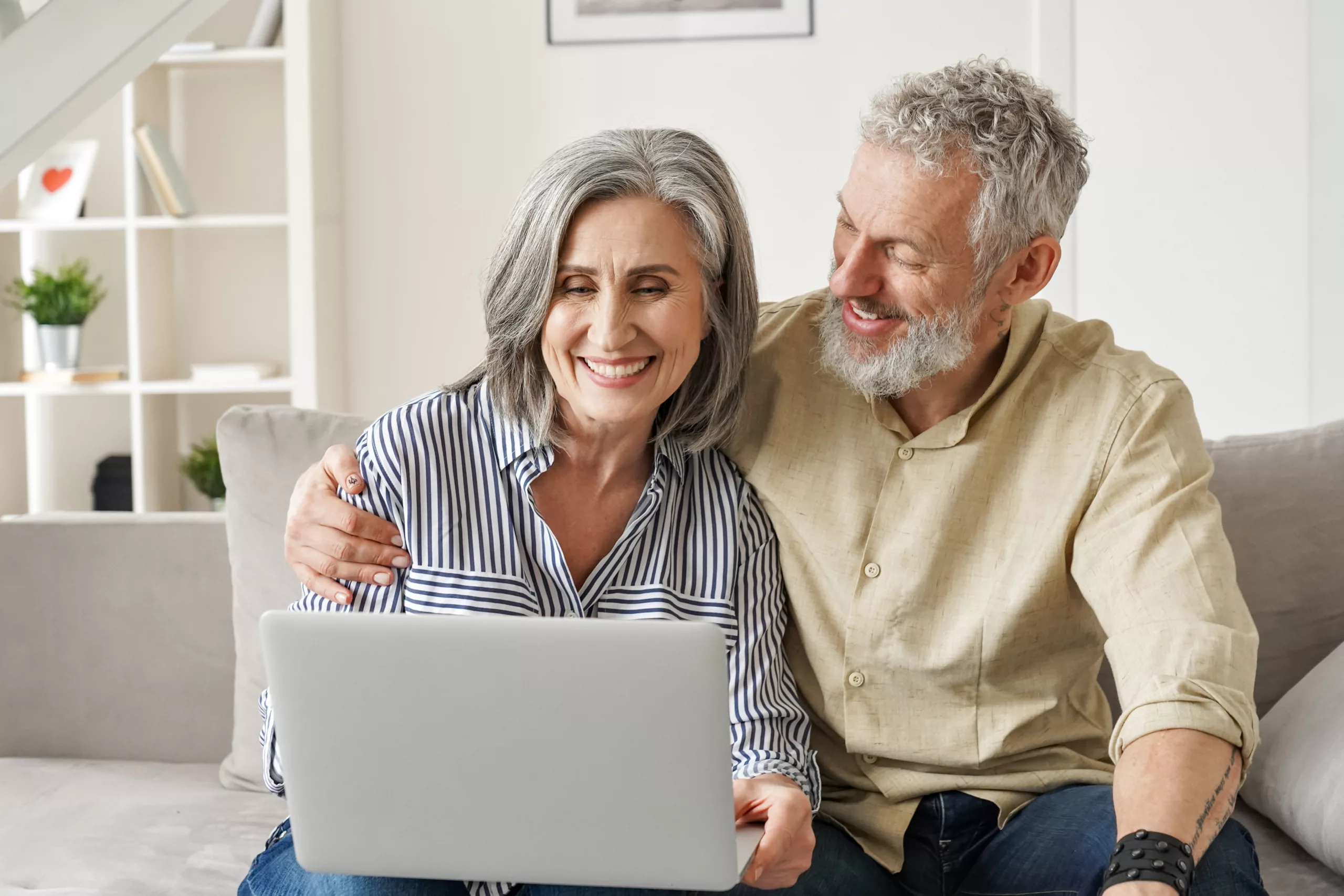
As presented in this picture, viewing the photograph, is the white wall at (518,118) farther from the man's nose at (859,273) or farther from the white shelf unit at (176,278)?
the man's nose at (859,273)

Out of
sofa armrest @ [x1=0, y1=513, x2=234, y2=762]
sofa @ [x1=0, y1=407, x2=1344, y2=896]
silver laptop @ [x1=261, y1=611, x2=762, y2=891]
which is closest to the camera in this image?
silver laptop @ [x1=261, y1=611, x2=762, y2=891]

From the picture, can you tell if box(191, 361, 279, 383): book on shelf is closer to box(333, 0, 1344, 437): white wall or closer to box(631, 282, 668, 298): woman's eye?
box(333, 0, 1344, 437): white wall

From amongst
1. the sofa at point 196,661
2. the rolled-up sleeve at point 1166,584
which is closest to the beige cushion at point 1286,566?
the sofa at point 196,661

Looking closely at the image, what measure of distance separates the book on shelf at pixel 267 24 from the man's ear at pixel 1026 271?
2.75 metres

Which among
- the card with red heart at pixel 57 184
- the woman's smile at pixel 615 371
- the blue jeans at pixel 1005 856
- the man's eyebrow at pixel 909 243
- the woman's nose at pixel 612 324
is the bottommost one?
the blue jeans at pixel 1005 856

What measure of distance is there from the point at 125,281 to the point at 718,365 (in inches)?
124

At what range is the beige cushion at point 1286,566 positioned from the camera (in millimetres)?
1778

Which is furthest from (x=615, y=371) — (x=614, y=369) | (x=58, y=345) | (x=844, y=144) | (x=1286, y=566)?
(x=58, y=345)

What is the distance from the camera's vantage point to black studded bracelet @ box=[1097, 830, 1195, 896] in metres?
1.08

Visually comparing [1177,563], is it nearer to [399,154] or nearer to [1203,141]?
[1203,141]

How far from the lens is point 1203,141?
11.9 feet

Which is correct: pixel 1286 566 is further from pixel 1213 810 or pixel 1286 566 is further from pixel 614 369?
pixel 614 369

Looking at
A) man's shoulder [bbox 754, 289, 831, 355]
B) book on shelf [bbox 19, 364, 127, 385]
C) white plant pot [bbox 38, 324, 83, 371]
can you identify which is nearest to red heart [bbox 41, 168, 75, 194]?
white plant pot [bbox 38, 324, 83, 371]

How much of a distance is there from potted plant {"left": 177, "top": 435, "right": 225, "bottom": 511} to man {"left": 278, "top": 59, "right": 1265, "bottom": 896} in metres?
2.36
